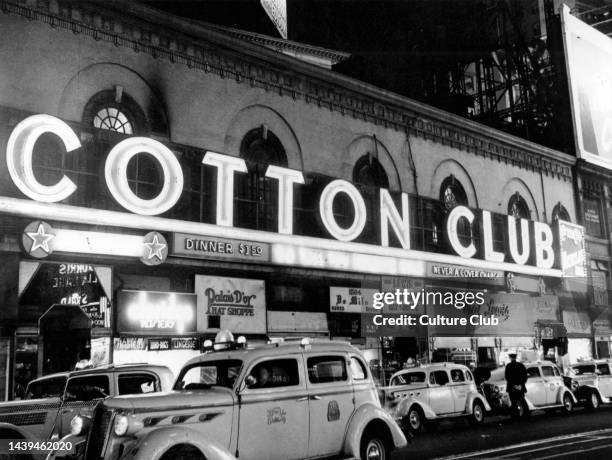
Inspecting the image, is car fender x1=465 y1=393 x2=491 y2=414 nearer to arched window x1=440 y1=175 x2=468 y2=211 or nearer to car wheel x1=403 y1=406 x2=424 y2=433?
car wheel x1=403 y1=406 x2=424 y2=433

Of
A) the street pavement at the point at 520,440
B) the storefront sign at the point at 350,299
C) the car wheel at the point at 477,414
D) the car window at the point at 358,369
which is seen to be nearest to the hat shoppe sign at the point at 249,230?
the storefront sign at the point at 350,299

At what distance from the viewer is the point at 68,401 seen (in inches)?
400

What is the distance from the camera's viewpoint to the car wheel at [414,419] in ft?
53.1

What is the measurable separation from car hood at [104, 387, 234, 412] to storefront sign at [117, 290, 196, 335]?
837 centimetres

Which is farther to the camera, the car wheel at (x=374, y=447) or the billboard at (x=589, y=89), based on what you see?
the billboard at (x=589, y=89)

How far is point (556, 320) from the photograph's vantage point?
28.9m

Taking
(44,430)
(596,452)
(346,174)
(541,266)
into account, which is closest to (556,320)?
(541,266)

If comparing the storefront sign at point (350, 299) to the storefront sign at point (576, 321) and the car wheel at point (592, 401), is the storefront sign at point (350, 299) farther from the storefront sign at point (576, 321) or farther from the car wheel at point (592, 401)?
the storefront sign at point (576, 321)

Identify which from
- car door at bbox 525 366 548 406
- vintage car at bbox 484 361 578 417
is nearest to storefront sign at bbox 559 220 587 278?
vintage car at bbox 484 361 578 417

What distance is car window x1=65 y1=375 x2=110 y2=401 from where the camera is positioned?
1012 cm

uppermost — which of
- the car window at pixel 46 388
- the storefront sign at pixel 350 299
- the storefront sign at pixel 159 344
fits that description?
the storefront sign at pixel 350 299

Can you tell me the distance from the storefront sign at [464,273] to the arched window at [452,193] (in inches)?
101

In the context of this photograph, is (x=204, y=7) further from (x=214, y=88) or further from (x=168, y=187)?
(x=168, y=187)

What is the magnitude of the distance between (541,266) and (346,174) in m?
11.0
